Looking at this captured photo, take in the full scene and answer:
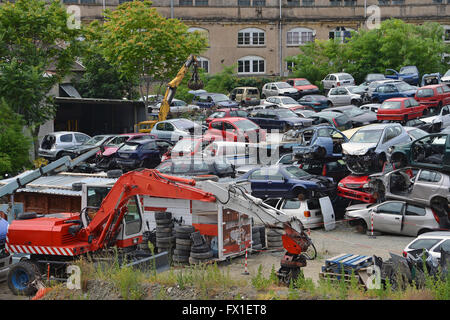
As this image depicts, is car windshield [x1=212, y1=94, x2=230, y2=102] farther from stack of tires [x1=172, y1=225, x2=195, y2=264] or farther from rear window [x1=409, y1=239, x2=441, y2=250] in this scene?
rear window [x1=409, y1=239, x2=441, y2=250]

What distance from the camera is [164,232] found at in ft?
57.0

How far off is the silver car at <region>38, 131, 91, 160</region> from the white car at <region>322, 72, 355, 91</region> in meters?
20.6

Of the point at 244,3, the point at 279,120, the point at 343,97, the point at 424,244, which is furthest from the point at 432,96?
the point at 244,3

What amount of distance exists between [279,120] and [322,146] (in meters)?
8.46

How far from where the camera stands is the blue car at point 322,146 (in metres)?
23.7

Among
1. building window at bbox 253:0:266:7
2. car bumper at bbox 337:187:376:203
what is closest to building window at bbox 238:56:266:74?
building window at bbox 253:0:266:7

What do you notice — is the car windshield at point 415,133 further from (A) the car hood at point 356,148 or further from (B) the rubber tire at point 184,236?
(B) the rubber tire at point 184,236

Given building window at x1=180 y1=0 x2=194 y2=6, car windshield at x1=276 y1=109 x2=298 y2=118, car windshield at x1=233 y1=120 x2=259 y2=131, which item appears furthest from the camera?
building window at x1=180 y1=0 x2=194 y2=6

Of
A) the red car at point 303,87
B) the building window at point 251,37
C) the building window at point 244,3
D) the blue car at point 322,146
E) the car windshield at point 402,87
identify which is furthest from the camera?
the building window at point 244,3

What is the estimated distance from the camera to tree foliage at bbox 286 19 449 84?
157 feet

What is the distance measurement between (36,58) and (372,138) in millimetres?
17171

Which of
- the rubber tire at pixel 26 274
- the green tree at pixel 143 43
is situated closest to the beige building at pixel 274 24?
the green tree at pixel 143 43

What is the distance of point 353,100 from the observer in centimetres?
3953

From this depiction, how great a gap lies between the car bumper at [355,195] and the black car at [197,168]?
4183mm
